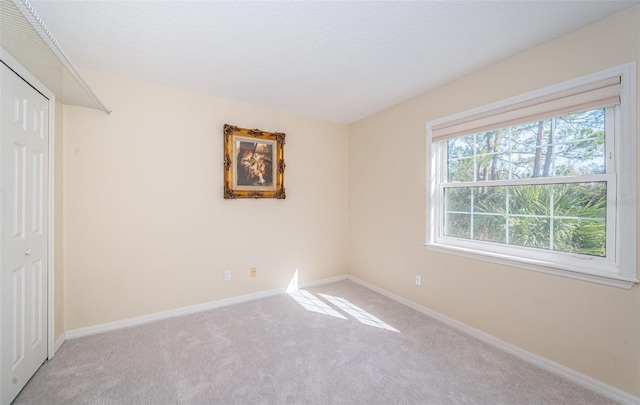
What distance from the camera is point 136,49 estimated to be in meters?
2.00

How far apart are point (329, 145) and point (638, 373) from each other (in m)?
3.47

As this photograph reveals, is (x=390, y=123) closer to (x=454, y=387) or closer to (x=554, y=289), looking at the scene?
(x=554, y=289)

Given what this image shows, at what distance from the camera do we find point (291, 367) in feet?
6.28

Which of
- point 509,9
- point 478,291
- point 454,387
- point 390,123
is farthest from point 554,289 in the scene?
point 390,123

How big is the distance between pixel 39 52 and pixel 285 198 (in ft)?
7.93

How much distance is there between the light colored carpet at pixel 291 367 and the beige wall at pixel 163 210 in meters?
0.41

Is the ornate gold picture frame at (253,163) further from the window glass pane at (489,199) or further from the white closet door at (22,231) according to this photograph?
the window glass pane at (489,199)

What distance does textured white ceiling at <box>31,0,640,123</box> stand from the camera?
1586mm

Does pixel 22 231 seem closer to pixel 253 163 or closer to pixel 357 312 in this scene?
pixel 253 163

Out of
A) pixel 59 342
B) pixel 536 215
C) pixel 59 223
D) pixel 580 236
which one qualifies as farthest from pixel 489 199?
pixel 59 342

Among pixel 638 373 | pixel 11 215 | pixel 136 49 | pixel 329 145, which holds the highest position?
pixel 136 49

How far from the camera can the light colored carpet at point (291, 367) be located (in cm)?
164

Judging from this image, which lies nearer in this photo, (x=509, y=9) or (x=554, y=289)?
(x=509, y=9)

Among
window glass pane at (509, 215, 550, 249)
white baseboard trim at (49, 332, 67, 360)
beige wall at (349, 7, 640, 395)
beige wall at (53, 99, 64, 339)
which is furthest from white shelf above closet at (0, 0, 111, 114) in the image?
window glass pane at (509, 215, 550, 249)
